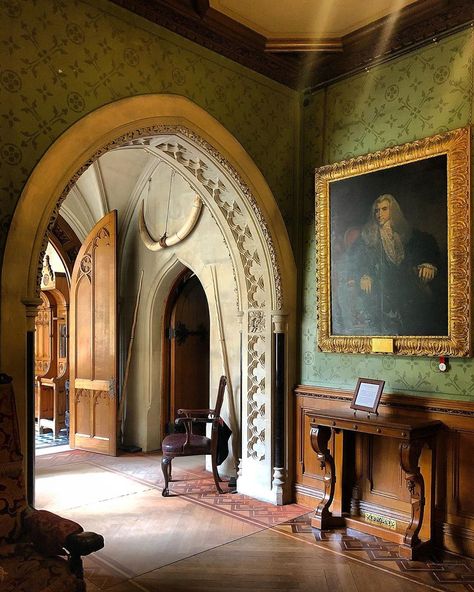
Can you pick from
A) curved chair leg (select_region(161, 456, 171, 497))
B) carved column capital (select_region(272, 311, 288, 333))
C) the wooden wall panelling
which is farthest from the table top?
curved chair leg (select_region(161, 456, 171, 497))

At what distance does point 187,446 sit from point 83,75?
326 centimetres

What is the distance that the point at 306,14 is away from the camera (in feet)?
13.4

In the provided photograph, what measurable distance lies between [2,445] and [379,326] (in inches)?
112

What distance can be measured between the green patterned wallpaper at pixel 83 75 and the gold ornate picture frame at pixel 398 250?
949mm

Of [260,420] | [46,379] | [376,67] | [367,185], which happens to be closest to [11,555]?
[260,420]

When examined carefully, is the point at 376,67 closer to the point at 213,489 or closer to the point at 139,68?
the point at 139,68

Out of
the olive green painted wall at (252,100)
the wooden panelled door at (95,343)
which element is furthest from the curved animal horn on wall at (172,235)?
the olive green painted wall at (252,100)

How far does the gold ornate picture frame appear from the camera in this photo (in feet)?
12.5

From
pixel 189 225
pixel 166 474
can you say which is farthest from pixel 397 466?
pixel 189 225

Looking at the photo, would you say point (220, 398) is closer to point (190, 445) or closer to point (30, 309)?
point (190, 445)

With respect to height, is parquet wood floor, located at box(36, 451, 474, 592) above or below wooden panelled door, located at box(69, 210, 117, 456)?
below

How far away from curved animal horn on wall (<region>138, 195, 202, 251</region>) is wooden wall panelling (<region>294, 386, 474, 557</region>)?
239 cm

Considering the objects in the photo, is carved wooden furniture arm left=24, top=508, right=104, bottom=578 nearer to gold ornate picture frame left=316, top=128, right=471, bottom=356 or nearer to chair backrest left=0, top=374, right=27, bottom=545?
chair backrest left=0, top=374, right=27, bottom=545

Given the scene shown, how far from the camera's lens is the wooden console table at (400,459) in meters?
3.64
